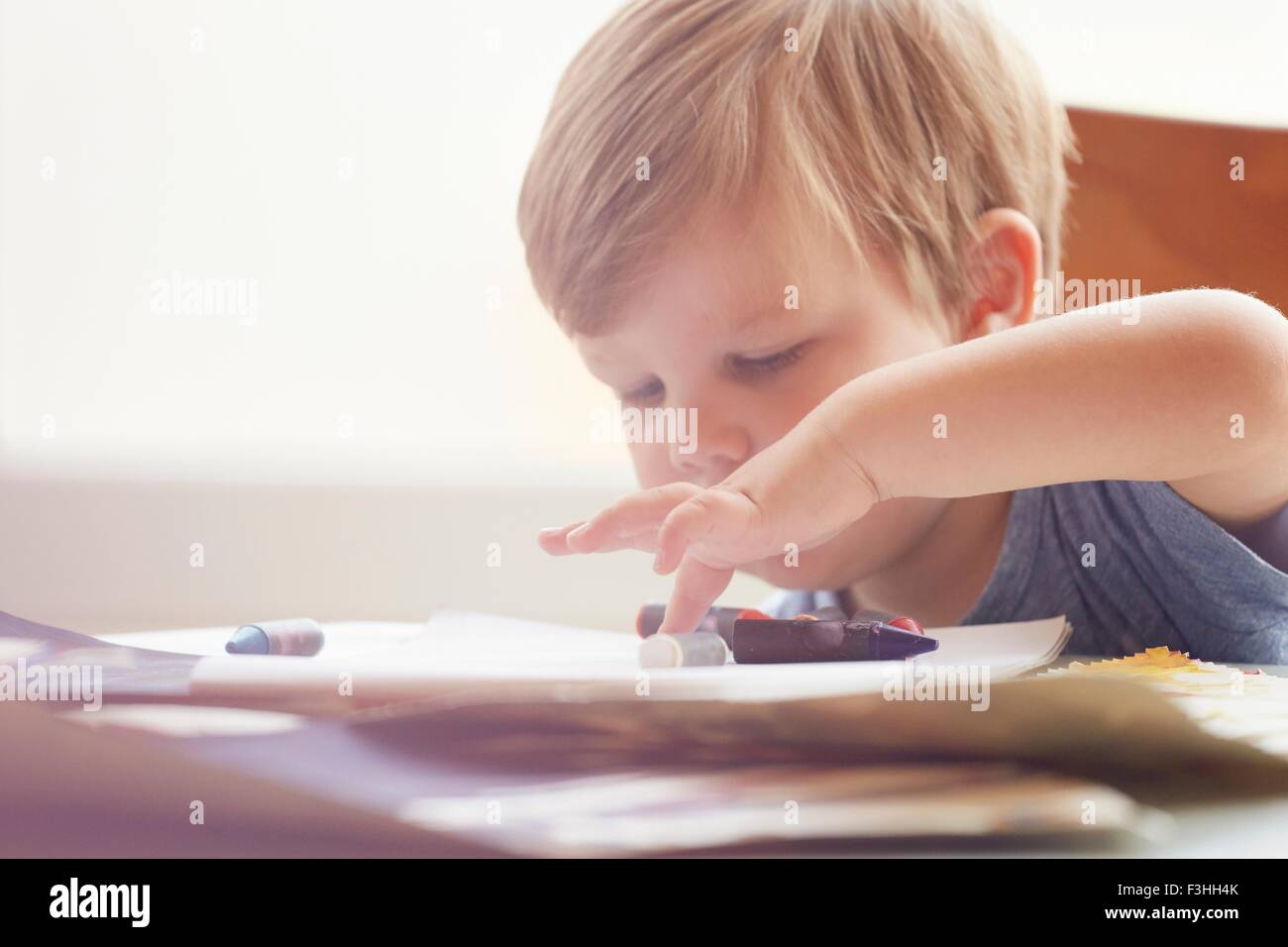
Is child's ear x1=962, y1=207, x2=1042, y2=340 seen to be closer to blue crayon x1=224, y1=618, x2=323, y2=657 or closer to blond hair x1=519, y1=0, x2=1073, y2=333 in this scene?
blond hair x1=519, y1=0, x2=1073, y2=333

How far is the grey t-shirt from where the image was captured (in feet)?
2.06

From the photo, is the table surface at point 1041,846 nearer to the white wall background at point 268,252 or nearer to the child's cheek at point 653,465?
the child's cheek at point 653,465

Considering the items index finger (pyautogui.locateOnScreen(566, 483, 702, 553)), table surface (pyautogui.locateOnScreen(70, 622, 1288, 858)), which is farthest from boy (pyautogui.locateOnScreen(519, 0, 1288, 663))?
table surface (pyautogui.locateOnScreen(70, 622, 1288, 858))

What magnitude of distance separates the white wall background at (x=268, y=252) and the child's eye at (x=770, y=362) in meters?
0.35

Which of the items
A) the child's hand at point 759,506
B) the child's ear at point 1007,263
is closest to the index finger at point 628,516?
the child's hand at point 759,506

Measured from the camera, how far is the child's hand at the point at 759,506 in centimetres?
46

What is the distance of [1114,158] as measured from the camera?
1080 mm

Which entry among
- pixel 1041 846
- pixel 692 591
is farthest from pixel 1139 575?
pixel 1041 846

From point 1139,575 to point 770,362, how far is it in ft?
0.93

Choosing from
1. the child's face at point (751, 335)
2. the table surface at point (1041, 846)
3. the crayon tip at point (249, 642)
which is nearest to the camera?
the table surface at point (1041, 846)

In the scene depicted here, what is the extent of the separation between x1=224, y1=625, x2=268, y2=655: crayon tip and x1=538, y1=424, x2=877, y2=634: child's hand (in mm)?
194

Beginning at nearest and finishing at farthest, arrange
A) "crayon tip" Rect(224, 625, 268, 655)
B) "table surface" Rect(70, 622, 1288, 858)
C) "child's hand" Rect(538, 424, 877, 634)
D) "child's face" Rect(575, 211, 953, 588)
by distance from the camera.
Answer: "table surface" Rect(70, 622, 1288, 858)
"child's hand" Rect(538, 424, 877, 634)
"crayon tip" Rect(224, 625, 268, 655)
"child's face" Rect(575, 211, 953, 588)
